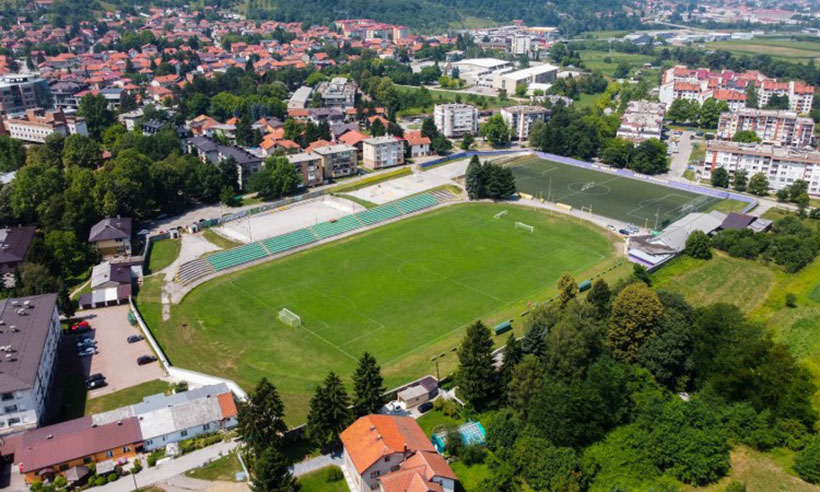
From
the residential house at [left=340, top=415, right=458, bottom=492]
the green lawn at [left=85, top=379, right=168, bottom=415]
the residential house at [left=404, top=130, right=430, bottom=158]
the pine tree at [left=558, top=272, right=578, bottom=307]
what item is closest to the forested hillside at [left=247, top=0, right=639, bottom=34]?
the residential house at [left=404, top=130, right=430, bottom=158]

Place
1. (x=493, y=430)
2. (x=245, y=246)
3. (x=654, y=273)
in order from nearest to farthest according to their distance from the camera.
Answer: (x=493, y=430) → (x=654, y=273) → (x=245, y=246)

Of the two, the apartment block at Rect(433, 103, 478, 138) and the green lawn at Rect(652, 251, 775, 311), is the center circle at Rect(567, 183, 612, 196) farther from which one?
the apartment block at Rect(433, 103, 478, 138)

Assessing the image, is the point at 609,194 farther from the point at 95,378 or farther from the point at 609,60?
the point at 609,60

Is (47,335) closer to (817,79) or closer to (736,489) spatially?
(736,489)

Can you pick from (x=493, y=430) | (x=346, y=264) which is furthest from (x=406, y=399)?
(x=346, y=264)

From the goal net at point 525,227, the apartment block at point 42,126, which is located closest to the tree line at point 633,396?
the goal net at point 525,227

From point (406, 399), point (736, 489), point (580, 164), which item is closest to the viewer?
point (736, 489)

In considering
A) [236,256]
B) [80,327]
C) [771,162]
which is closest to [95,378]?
[80,327]
